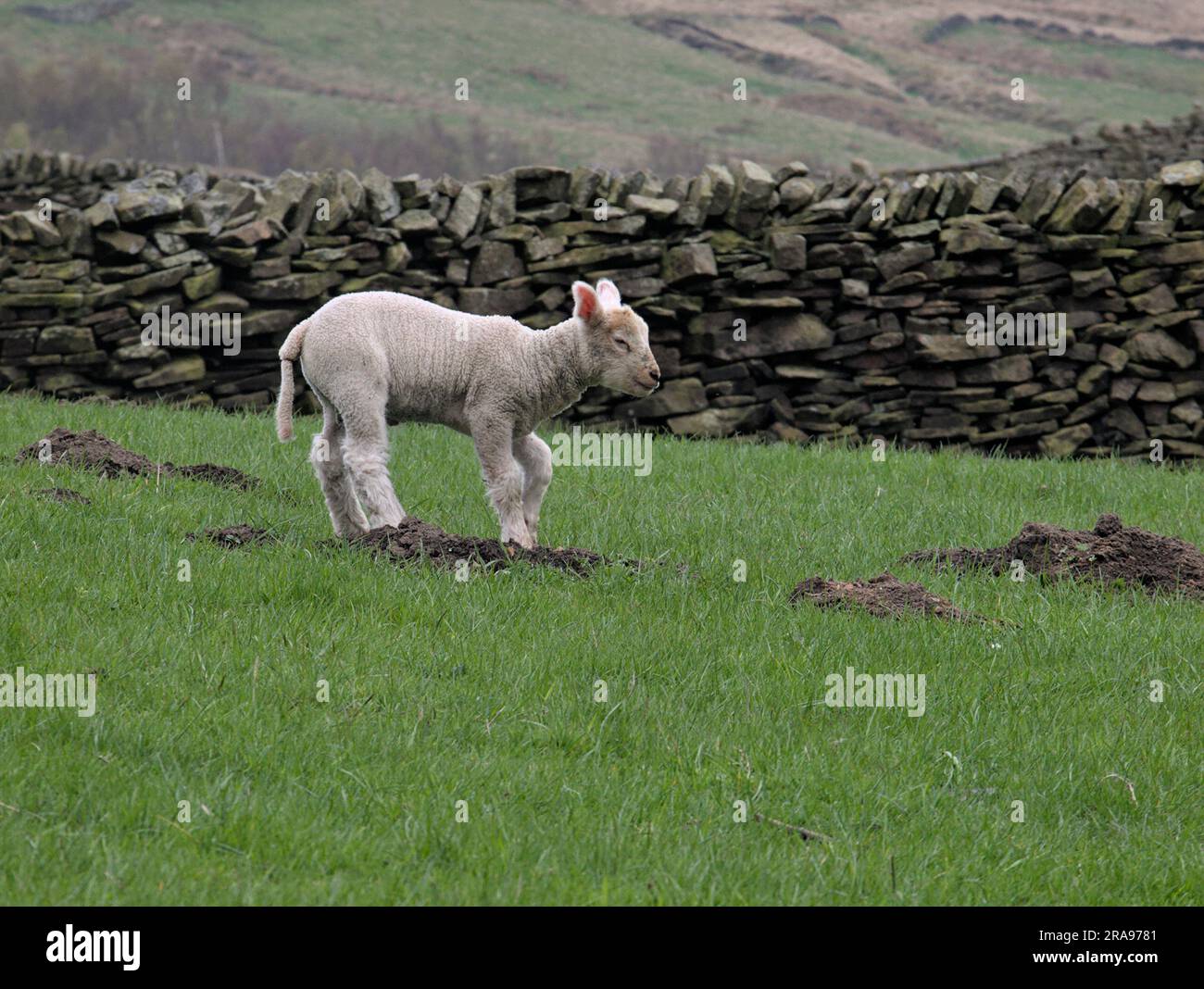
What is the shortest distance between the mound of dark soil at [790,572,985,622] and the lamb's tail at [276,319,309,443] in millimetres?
2614

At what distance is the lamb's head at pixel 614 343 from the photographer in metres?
6.46

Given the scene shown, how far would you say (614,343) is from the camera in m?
6.47

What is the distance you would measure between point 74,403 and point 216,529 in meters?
5.55

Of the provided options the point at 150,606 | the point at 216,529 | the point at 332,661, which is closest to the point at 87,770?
Result: the point at 332,661

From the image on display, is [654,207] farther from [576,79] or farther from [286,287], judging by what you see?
[576,79]

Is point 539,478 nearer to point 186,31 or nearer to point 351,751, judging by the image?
point 351,751

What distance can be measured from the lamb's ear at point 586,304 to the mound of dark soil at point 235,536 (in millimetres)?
1794

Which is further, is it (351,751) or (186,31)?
(186,31)

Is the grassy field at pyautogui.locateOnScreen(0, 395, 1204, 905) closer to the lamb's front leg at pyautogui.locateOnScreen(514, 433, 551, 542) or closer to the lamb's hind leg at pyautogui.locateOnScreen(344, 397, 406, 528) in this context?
the lamb's hind leg at pyautogui.locateOnScreen(344, 397, 406, 528)

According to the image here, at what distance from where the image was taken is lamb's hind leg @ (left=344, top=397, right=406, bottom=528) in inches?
247

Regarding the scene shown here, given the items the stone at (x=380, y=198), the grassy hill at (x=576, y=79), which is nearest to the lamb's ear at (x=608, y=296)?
the stone at (x=380, y=198)

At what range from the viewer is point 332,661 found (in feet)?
15.7

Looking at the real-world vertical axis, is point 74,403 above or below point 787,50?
below
